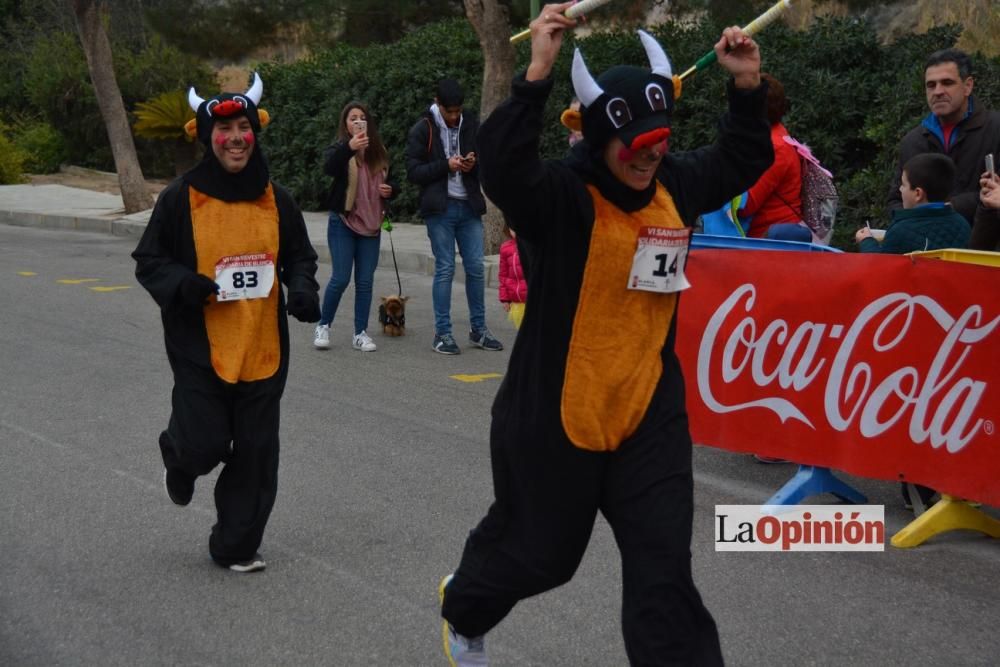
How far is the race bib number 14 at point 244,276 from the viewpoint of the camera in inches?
195

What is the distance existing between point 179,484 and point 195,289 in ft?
2.73

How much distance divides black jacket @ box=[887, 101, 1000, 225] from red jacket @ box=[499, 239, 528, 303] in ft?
7.17

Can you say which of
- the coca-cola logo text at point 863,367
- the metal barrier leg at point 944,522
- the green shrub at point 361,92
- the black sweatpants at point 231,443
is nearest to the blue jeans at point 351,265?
the coca-cola logo text at point 863,367

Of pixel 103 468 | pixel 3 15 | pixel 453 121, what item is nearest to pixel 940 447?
pixel 103 468

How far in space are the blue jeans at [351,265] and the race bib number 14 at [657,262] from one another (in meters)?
6.45

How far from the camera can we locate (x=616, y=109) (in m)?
3.40

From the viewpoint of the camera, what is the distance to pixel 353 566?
5246 millimetres

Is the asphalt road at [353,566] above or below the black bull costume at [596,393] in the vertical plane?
below

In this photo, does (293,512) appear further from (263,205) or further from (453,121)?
(453,121)

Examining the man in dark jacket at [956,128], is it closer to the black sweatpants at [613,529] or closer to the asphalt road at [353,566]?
the asphalt road at [353,566]

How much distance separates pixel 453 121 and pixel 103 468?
4094 mm

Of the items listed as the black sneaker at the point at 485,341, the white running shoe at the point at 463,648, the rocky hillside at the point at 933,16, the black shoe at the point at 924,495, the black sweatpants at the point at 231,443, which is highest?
the rocky hillside at the point at 933,16

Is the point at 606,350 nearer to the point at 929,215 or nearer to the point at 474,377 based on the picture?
the point at 929,215

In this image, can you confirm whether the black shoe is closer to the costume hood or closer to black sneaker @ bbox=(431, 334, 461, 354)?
the costume hood
